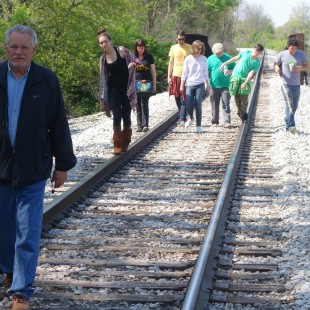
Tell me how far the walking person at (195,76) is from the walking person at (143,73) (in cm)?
69

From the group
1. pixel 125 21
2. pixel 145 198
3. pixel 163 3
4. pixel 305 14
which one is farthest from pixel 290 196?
pixel 305 14

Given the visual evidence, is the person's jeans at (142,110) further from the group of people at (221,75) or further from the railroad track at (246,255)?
the railroad track at (246,255)

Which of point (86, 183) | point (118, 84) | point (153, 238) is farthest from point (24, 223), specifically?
point (118, 84)

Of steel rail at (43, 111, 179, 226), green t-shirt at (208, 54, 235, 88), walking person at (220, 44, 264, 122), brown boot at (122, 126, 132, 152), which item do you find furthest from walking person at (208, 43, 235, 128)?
brown boot at (122, 126, 132, 152)

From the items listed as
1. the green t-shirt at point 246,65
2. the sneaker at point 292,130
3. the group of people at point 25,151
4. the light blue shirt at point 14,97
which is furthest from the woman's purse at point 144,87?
the light blue shirt at point 14,97

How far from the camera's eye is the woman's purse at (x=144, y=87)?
40.4ft

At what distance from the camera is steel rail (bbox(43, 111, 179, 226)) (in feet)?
21.8

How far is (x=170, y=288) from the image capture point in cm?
481

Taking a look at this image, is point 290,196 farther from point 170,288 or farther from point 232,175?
point 170,288

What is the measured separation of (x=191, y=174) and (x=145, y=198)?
1.65 m

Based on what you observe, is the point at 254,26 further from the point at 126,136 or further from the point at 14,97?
the point at 14,97

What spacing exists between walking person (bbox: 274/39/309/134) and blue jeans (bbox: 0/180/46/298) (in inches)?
342

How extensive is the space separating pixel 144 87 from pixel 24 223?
27.2 ft

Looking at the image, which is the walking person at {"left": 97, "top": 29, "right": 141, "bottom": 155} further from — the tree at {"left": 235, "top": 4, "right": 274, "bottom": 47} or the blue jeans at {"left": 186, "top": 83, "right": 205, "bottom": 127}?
the tree at {"left": 235, "top": 4, "right": 274, "bottom": 47}
